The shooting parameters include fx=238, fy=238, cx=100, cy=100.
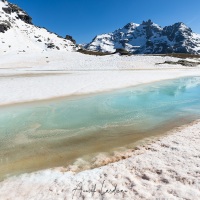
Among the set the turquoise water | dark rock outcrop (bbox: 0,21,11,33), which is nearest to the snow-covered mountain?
dark rock outcrop (bbox: 0,21,11,33)

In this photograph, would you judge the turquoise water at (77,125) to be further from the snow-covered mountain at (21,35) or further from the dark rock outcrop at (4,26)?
the dark rock outcrop at (4,26)

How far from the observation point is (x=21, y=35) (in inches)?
5103

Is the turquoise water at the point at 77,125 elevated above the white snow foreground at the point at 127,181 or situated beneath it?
situated beneath

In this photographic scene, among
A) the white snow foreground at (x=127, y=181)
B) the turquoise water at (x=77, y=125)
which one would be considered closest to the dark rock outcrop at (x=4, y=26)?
the turquoise water at (x=77, y=125)

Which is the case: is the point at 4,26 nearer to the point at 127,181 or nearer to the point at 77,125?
the point at 77,125

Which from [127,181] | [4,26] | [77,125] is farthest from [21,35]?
[127,181]

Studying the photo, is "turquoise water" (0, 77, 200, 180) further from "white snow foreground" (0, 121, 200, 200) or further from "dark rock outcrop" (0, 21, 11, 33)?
"dark rock outcrop" (0, 21, 11, 33)

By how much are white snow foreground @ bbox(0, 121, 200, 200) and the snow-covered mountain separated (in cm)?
9613

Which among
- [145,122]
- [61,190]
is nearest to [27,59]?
[145,122]

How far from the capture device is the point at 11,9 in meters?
157

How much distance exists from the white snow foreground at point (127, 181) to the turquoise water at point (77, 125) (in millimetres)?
1148

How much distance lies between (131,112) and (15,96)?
35.4ft

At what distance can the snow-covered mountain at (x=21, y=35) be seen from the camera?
4359 inches

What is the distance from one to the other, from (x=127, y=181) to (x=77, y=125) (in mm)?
6781
